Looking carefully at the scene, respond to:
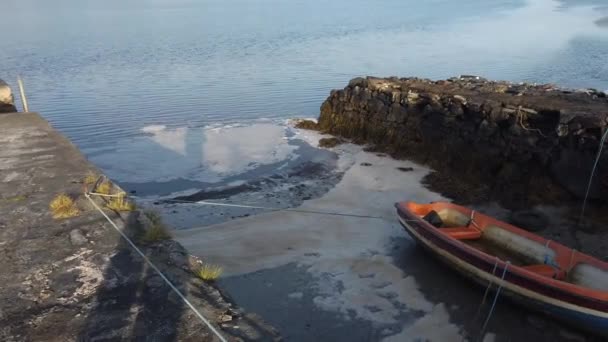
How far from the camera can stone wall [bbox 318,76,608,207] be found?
35.8 feet

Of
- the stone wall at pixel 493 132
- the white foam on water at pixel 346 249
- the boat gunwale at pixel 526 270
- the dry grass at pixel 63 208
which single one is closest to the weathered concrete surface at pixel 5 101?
the white foam on water at pixel 346 249

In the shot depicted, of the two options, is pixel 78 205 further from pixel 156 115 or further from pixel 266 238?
pixel 156 115

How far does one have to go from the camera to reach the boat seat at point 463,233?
898 centimetres

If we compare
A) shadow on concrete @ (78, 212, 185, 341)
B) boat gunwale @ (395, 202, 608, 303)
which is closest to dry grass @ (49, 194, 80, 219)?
shadow on concrete @ (78, 212, 185, 341)

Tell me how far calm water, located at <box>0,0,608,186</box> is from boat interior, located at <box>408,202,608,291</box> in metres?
9.11

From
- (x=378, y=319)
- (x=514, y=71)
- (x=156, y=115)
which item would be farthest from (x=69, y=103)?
(x=514, y=71)

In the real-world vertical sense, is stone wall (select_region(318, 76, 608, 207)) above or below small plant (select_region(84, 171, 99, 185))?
below

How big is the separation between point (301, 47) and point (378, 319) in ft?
108

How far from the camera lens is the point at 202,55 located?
34406 millimetres

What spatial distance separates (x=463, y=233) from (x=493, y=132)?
477cm

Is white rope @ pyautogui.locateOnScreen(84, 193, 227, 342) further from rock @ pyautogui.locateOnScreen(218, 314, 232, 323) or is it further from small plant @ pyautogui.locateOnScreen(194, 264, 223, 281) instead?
small plant @ pyautogui.locateOnScreen(194, 264, 223, 281)

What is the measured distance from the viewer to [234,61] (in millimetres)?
32875

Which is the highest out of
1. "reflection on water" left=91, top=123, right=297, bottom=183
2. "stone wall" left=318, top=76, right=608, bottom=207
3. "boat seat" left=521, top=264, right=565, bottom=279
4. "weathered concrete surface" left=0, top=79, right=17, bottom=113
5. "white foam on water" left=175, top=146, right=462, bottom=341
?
"weathered concrete surface" left=0, top=79, right=17, bottom=113

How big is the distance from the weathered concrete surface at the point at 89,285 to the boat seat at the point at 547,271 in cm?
504
